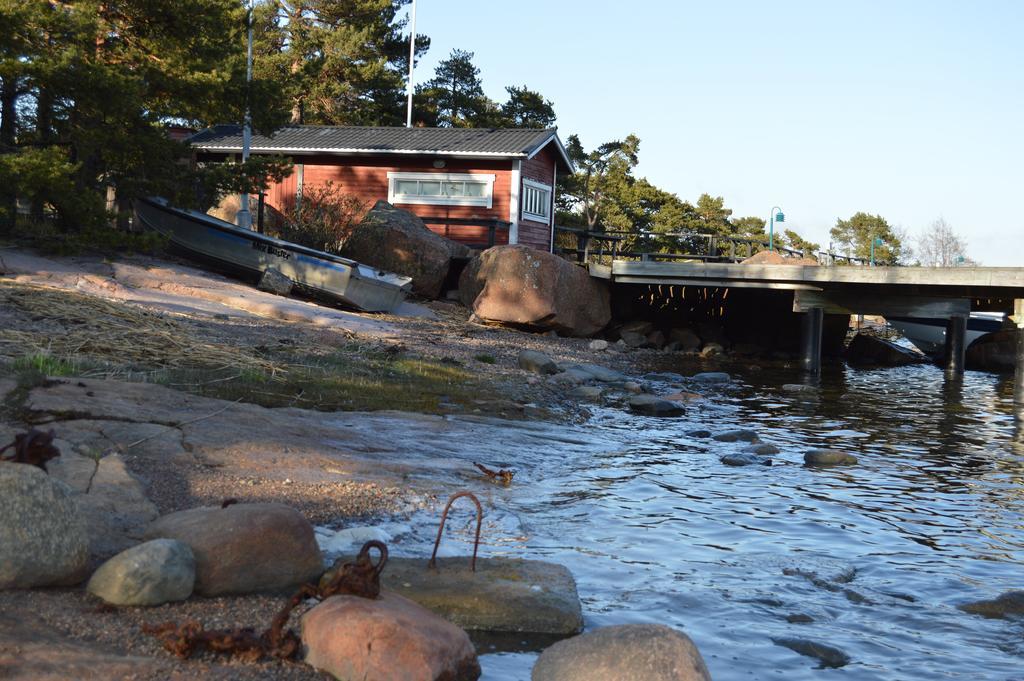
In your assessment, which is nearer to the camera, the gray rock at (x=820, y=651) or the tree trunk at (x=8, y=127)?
the gray rock at (x=820, y=651)

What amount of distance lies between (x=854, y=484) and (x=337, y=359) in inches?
259

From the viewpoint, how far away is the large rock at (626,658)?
400 cm

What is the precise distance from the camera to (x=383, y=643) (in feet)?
13.2

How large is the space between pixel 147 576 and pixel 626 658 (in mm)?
2145

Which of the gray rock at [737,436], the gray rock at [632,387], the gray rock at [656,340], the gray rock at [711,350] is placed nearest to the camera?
the gray rock at [737,436]

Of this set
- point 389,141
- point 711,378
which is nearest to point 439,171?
point 389,141

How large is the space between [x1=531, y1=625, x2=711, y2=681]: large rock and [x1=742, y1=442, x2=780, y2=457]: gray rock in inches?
270

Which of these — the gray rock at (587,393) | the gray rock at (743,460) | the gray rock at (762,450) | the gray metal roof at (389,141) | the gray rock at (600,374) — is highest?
the gray metal roof at (389,141)

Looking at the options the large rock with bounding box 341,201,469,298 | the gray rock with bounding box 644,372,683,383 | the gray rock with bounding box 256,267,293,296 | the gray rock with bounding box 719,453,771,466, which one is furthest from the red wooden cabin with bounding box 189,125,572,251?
the gray rock with bounding box 719,453,771,466

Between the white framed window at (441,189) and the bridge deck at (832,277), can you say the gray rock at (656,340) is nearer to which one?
the bridge deck at (832,277)

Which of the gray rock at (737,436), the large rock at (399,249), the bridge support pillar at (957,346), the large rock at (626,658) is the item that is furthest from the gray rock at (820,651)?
the bridge support pillar at (957,346)

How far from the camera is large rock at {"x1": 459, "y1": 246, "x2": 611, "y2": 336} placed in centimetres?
2100

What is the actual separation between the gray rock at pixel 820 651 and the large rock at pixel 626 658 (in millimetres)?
1070

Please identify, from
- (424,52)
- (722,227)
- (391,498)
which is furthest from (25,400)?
(722,227)
